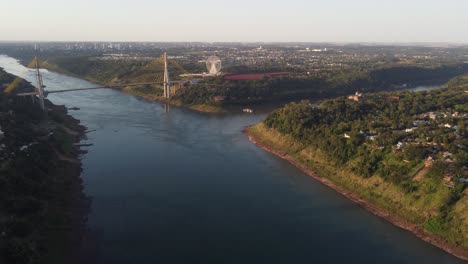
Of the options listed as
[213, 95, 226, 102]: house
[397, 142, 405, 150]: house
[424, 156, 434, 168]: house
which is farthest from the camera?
[213, 95, 226, 102]: house

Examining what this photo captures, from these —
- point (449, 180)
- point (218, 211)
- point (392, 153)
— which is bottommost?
point (218, 211)

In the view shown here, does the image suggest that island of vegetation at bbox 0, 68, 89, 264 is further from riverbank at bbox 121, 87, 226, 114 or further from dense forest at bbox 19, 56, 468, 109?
dense forest at bbox 19, 56, 468, 109

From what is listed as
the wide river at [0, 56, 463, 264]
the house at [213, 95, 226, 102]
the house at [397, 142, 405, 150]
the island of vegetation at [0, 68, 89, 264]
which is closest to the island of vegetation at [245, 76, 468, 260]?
the house at [397, 142, 405, 150]

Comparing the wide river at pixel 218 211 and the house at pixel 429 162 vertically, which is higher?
the house at pixel 429 162

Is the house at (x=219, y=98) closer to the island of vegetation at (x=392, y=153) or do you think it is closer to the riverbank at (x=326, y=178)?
the riverbank at (x=326, y=178)

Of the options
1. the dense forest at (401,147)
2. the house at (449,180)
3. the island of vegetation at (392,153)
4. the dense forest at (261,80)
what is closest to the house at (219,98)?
the dense forest at (261,80)

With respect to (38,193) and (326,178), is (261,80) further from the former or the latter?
(38,193)

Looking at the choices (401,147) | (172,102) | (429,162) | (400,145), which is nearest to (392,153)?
(401,147)
